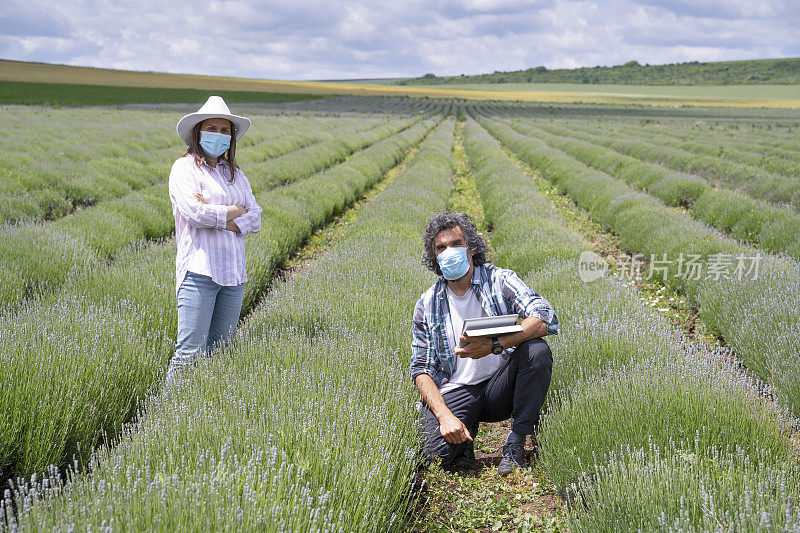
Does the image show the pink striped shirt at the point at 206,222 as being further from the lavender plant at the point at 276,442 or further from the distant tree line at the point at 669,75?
the distant tree line at the point at 669,75

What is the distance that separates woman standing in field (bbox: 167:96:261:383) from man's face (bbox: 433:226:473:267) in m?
1.12

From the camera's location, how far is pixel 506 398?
10.8 ft

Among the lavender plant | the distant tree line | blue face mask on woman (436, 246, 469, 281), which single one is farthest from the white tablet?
the distant tree line

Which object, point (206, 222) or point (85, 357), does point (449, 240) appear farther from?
point (85, 357)

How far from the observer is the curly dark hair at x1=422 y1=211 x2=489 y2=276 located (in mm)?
3225

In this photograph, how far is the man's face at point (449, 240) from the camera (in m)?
3.19

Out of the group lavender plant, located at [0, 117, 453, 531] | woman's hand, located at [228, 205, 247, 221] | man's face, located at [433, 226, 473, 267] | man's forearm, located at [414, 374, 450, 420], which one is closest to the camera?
lavender plant, located at [0, 117, 453, 531]

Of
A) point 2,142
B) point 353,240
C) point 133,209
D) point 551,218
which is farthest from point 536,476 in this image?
point 2,142

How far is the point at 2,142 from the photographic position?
14.9 m

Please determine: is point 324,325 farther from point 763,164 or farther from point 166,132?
point 166,132

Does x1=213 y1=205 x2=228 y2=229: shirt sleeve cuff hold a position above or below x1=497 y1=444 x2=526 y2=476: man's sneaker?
above

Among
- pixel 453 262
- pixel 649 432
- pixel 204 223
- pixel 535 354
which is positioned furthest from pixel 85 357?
pixel 649 432

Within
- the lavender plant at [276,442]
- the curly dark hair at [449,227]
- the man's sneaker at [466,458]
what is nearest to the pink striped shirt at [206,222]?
the lavender plant at [276,442]

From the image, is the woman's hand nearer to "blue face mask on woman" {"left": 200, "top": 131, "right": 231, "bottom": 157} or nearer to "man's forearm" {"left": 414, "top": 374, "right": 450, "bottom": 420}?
"blue face mask on woman" {"left": 200, "top": 131, "right": 231, "bottom": 157}
